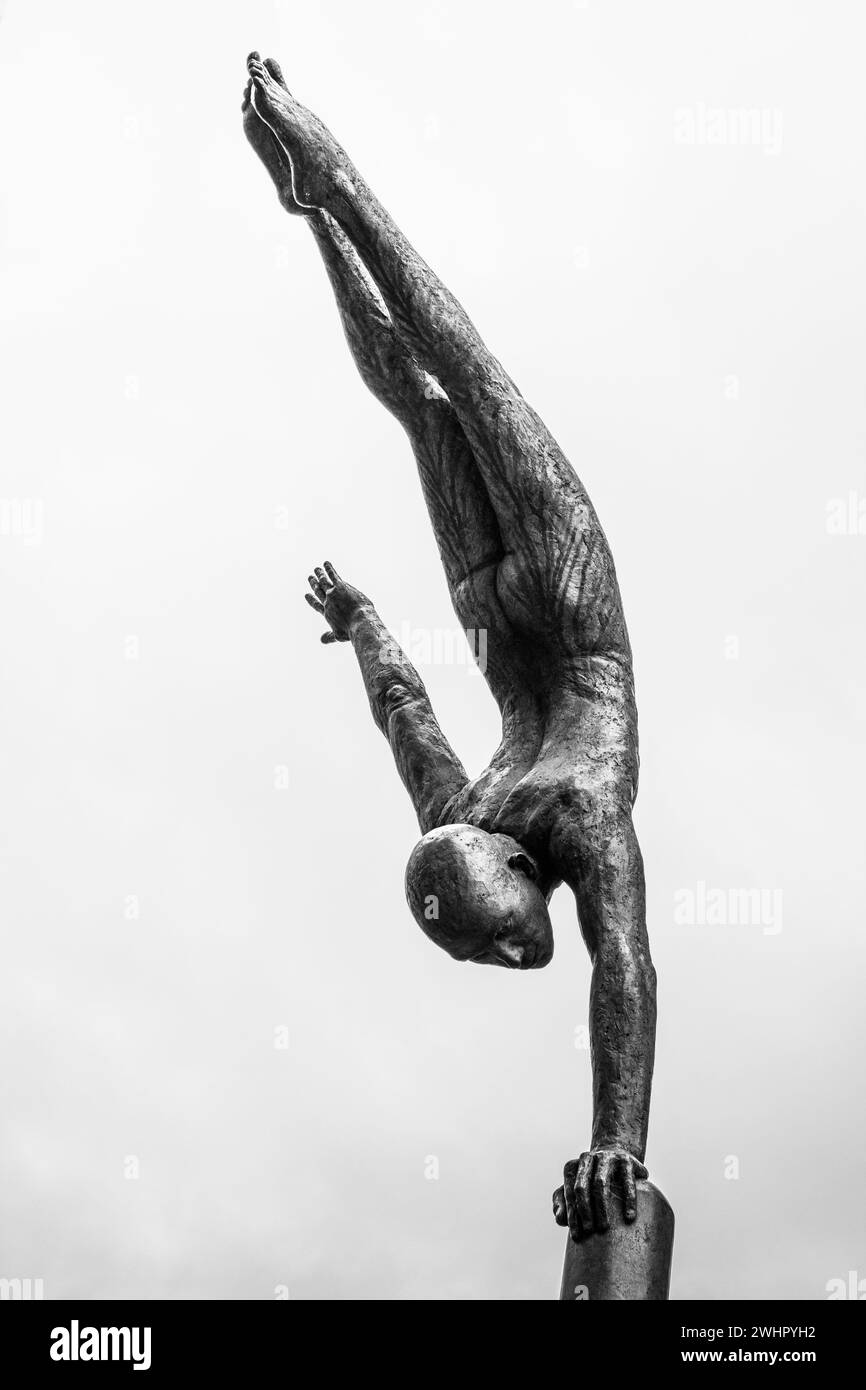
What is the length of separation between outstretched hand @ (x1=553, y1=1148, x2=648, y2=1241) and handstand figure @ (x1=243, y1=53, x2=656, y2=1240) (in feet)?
0.04

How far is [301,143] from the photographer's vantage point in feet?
16.9

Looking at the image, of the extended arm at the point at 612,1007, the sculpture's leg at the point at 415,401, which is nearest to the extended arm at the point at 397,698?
the sculpture's leg at the point at 415,401

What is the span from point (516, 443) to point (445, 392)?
13.1 inches

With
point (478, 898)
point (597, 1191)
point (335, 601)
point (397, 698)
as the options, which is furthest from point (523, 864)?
point (335, 601)

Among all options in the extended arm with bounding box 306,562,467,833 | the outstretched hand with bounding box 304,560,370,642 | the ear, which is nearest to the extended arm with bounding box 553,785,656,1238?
the ear

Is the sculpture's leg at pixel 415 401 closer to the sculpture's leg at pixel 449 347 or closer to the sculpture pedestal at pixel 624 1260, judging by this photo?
the sculpture's leg at pixel 449 347

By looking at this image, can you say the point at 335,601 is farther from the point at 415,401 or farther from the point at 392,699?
the point at 415,401

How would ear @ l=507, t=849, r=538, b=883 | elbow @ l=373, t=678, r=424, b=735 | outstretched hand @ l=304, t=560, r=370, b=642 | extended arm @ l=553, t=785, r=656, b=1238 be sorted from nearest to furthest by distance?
extended arm @ l=553, t=785, r=656, b=1238 → ear @ l=507, t=849, r=538, b=883 → elbow @ l=373, t=678, r=424, b=735 → outstretched hand @ l=304, t=560, r=370, b=642

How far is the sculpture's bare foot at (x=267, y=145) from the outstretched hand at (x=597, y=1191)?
2851 mm

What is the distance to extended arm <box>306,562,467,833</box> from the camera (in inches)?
206

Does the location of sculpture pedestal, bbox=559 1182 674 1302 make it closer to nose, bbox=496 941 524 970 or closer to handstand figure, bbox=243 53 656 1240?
handstand figure, bbox=243 53 656 1240

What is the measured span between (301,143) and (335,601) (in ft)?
4.85

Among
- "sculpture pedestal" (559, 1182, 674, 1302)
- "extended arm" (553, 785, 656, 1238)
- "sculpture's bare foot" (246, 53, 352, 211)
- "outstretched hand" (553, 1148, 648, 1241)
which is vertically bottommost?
"sculpture pedestal" (559, 1182, 674, 1302)
